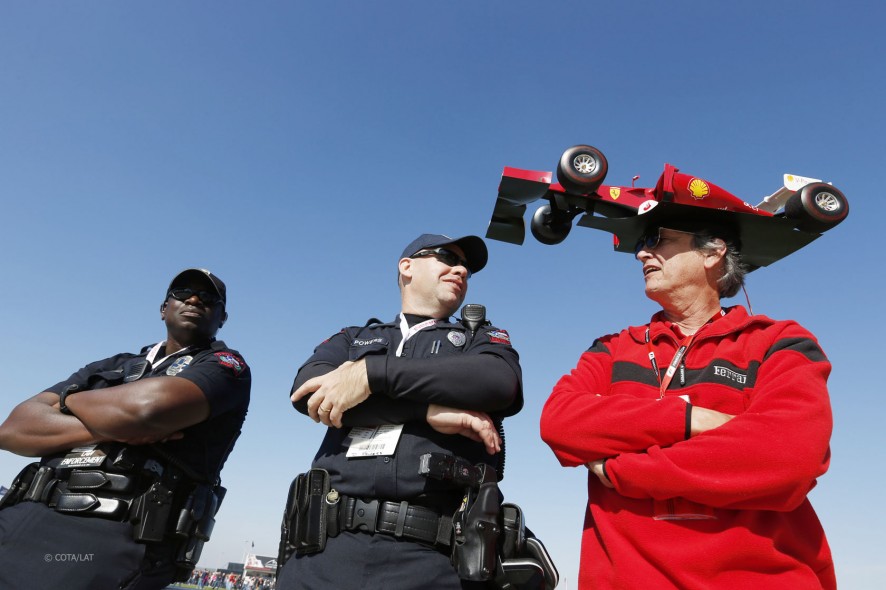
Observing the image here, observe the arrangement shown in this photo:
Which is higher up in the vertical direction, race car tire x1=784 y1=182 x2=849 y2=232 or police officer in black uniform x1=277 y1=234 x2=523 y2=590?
race car tire x1=784 y1=182 x2=849 y2=232

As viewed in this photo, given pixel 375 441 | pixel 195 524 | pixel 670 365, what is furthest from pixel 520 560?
pixel 195 524

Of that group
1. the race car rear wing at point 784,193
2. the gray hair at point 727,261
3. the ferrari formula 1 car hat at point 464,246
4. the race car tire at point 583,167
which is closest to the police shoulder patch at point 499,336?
the ferrari formula 1 car hat at point 464,246

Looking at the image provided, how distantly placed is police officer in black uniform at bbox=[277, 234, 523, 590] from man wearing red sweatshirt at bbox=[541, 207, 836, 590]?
0.44 m

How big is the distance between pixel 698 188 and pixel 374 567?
8.41 ft

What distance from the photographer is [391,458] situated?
306cm

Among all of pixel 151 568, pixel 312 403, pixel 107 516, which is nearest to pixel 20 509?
pixel 107 516

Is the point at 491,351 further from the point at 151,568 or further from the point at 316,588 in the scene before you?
the point at 151,568

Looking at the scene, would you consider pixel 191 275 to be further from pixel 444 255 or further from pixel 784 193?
pixel 784 193

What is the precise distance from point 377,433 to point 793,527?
1.93 m

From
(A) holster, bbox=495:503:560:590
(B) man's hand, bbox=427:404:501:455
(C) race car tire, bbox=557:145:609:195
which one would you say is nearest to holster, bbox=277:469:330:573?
(B) man's hand, bbox=427:404:501:455

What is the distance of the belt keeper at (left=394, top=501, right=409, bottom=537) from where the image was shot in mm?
2923

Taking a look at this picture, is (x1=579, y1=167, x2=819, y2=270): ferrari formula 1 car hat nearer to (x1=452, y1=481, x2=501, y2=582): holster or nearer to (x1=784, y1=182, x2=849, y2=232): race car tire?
(x1=784, y1=182, x2=849, y2=232): race car tire

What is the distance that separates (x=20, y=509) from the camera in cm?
409

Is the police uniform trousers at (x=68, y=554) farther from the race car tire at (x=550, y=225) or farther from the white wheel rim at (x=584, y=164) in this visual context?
the white wheel rim at (x=584, y=164)
